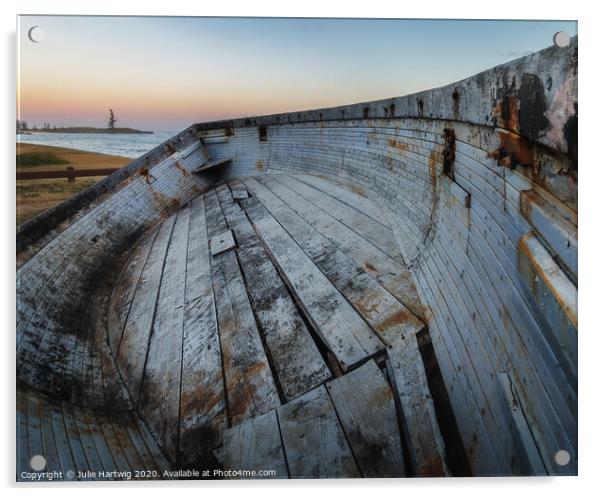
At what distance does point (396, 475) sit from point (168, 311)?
5.61 feet

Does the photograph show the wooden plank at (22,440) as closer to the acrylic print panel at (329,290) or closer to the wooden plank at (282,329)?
the acrylic print panel at (329,290)

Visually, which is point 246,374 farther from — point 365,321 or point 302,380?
point 365,321

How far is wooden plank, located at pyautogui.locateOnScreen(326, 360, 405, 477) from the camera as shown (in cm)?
152

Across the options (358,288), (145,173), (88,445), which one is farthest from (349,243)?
(145,173)

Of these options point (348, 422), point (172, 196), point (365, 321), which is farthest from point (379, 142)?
point (172, 196)

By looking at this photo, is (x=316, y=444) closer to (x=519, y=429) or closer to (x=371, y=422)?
(x=371, y=422)

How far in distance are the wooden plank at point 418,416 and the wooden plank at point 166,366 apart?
105cm

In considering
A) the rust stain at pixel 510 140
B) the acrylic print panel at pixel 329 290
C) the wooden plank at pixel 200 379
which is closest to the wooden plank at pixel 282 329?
the acrylic print panel at pixel 329 290

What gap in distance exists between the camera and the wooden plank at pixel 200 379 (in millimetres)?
1717

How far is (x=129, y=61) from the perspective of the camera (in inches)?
95.8

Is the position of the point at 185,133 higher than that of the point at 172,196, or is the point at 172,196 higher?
the point at 185,133

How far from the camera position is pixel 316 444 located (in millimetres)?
1594

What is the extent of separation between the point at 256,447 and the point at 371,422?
509mm

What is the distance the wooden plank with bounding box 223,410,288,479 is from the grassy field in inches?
64.0
